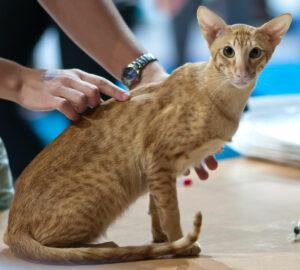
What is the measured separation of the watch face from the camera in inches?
68.5

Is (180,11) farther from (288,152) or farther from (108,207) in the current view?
(108,207)

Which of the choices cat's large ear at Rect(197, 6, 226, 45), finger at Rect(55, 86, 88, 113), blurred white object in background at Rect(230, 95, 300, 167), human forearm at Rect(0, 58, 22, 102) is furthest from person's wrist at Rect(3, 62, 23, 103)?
blurred white object in background at Rect(230, 95, 300, 167)

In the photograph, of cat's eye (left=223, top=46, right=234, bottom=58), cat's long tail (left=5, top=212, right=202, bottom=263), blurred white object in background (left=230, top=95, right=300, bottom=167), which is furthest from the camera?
blurred white object in background (left=230, top=95, right=300, bottom=167)

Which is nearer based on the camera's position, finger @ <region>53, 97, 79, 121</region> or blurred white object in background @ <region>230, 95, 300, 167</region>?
finger @ <region>53, 97, 79, 121</region>

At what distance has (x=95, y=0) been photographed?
1828 millimetres

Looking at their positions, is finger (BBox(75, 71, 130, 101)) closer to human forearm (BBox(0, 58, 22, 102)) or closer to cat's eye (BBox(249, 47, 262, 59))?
human forearm (BBox(0, 58, 22, 102))

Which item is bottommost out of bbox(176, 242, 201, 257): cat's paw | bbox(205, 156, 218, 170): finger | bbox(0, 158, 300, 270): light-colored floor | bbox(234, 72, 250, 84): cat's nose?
bbox(0, 158, 300, 270): light-colored floor

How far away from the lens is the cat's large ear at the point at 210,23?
149 cm

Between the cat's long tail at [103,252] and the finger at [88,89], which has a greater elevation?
the finger at [88,89]

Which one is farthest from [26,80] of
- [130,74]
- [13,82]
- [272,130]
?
[272,130]

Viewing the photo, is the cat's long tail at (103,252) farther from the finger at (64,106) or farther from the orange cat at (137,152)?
the finger at (64,106)

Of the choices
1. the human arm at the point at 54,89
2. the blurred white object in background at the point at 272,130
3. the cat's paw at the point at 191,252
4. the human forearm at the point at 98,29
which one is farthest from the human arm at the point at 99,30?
the blurred white object in background at the point at 272,130

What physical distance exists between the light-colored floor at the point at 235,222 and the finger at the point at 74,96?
1.04 feet

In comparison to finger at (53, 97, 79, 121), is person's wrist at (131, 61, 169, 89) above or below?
below
